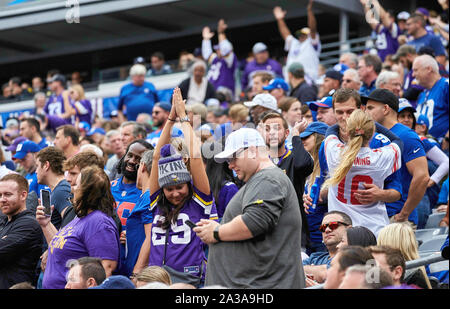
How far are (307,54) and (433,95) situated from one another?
15.8 feet

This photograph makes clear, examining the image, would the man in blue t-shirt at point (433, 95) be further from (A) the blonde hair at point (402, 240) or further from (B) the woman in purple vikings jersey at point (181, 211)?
(B) the woman in purple vikings jersey at point (181, 211)

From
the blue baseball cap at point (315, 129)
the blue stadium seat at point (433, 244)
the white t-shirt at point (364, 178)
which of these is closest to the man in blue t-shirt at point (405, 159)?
the blue stadium seat at point (433, 244)

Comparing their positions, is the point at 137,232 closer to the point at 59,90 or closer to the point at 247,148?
the point at 247,148

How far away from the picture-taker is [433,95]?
9062 mm

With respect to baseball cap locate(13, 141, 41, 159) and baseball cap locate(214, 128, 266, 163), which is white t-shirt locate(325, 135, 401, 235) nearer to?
baseball cap locate(214, 128, 266, 163)

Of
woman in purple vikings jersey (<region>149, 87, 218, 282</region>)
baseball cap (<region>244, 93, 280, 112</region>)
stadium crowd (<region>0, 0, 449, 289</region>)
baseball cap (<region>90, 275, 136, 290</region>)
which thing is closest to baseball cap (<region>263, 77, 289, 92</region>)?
stadium crowd (<region>0, 0, 449, 289</region>)

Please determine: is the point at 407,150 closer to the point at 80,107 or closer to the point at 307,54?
the point at 307,54

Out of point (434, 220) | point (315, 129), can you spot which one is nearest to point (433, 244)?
point (434, 220)

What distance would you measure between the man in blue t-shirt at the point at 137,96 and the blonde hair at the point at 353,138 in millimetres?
7139

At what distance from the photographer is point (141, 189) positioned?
6.46 m

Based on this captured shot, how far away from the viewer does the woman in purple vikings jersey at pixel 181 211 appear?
5383 millimetres
